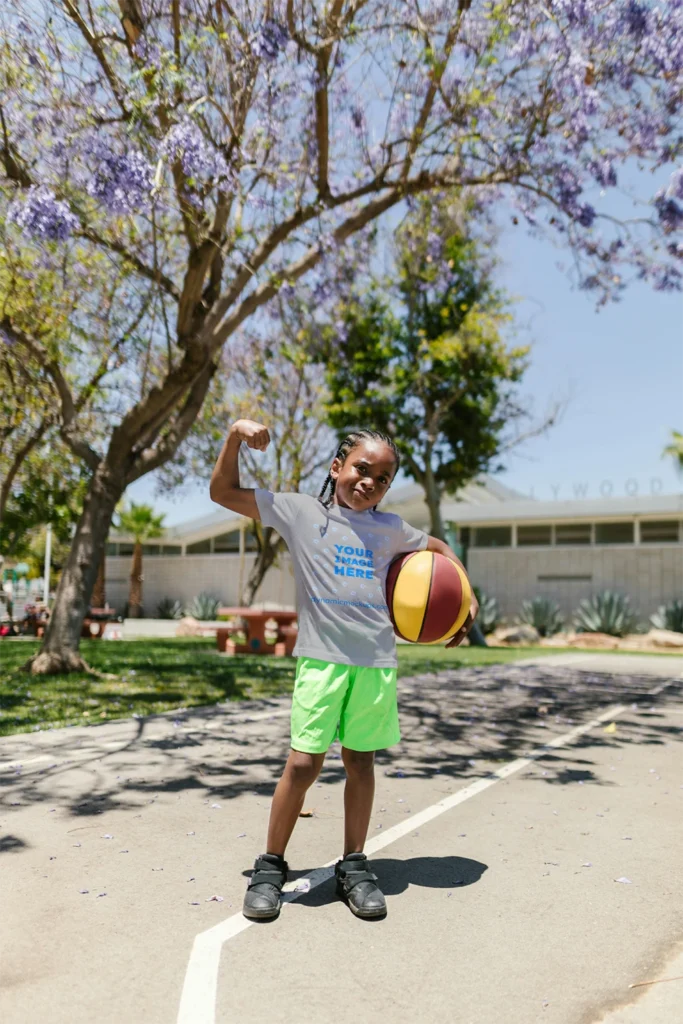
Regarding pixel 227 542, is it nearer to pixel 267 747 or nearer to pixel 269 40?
pixel 269 40

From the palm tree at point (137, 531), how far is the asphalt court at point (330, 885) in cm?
3277

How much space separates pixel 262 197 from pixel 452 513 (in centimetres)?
2274

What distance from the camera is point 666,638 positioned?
2441 cm

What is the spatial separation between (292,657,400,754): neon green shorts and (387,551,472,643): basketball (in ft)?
0.97

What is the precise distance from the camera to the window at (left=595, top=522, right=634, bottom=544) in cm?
2961

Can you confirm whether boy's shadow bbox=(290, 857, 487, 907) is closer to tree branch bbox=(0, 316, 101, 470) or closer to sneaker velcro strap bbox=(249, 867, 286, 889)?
sneaker velcro strap bbox=(249, 867, 286, 889)

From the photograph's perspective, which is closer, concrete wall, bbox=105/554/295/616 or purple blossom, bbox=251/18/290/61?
purple blossom, bbox=251/18/290/61

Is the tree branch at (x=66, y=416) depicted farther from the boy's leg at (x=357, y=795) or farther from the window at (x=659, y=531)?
the window at (x=659, y=531)

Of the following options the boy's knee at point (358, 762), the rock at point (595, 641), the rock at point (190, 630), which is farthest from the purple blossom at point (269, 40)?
the rock at point (595, 641)

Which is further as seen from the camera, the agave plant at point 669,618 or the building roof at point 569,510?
the building roof at point 569,510

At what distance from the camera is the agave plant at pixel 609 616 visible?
26547mm

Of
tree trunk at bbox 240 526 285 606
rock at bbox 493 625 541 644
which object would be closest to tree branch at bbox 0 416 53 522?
tree trunk at bbox 240 526 285 606

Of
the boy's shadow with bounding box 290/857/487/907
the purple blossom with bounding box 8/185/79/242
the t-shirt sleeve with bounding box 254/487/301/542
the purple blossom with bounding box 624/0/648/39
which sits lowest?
the boy's shadow with bounding box 290/857/487/907

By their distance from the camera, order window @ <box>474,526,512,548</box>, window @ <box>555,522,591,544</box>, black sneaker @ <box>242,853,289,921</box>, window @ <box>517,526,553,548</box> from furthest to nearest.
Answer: window @ <box>474,526,512,548</box> < window @ <box>517,526,553,548</box> < window @ <box>555,522,591,544</box> < black sneaker @ <box>242,853,289,921</box>
